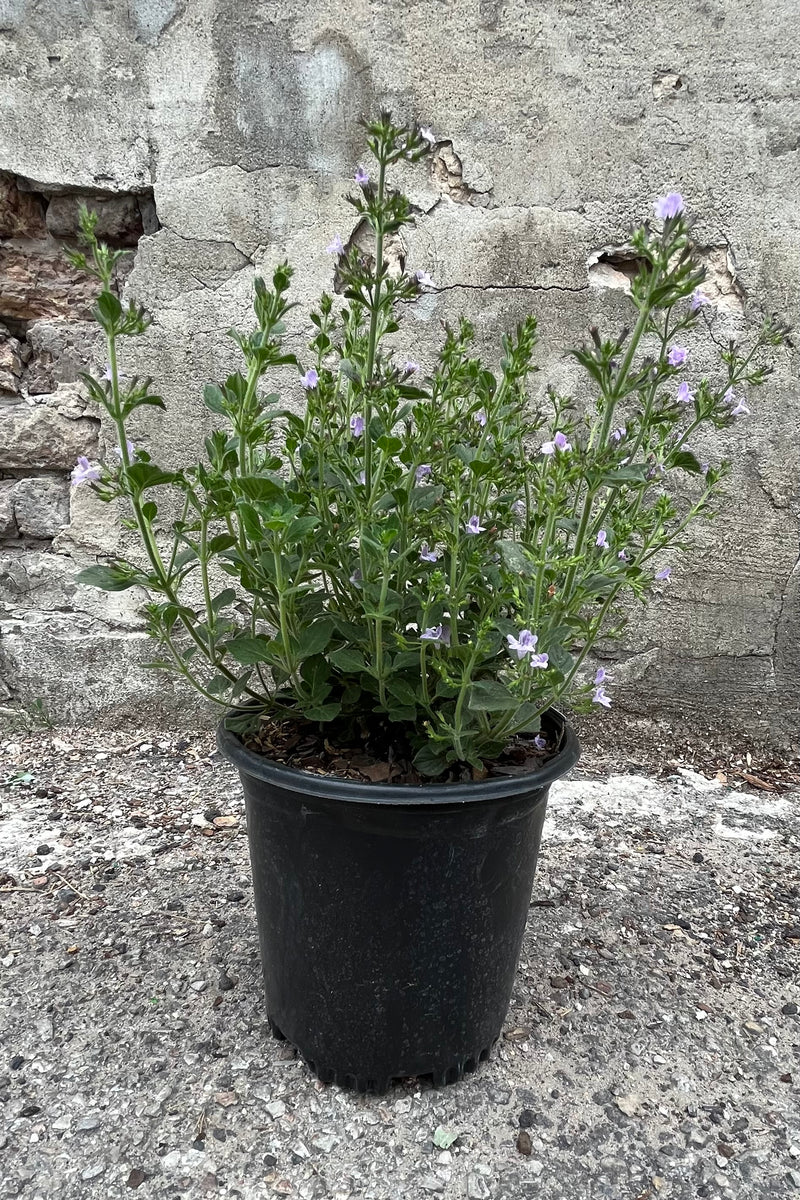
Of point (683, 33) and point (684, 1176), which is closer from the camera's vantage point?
point (684, 1176)

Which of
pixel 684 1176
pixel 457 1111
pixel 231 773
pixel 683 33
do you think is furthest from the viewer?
pixel 231 773

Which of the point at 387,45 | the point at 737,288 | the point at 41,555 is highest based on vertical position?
the point at 387,45

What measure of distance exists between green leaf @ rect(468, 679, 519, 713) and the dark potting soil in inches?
6.8

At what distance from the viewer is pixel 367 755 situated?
1458 mm

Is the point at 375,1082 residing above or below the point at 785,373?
below

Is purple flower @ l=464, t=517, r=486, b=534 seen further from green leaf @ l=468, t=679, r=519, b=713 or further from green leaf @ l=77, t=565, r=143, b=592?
green leaf @ l=77, t=565, r=143, b=592

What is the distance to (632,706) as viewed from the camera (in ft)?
9.29

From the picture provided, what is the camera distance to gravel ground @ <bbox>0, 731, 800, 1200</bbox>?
1.26m

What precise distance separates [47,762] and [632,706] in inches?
80.4

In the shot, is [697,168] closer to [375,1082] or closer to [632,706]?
[632,706]

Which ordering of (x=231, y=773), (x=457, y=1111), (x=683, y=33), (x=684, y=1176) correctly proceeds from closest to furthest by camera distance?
(x=684, y=1176) → (x=457, y=1111) → (x=683, y=33) → (x=231, y=773)

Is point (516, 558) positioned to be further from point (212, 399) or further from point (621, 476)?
point (212, 399)

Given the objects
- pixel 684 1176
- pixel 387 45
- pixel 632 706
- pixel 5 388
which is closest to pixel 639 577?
pixel 684 1176

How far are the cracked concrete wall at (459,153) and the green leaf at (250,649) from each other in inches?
59.1
